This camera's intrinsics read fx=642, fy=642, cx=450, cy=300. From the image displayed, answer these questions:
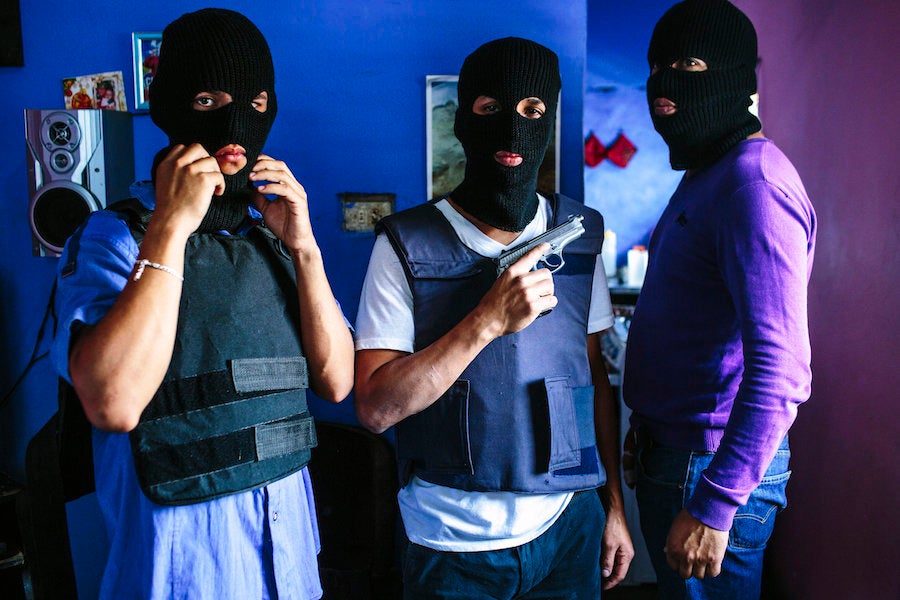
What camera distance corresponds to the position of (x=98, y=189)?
76.7 inches

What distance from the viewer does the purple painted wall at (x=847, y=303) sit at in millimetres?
1834

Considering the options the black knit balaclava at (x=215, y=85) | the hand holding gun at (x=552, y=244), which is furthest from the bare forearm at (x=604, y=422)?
the black knit balaclava at (x=215, y=85)

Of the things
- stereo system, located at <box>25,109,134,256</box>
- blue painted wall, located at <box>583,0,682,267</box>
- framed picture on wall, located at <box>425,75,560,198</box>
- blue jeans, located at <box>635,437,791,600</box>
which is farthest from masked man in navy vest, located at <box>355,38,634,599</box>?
blue painted wall, located at <box>583,0,682,267</box>

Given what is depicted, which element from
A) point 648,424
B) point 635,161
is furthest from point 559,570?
point 635,161

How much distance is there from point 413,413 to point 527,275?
1.25 ft

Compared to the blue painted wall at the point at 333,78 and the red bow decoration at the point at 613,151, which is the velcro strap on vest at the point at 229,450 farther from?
the red bow decoration at the point at 613,151

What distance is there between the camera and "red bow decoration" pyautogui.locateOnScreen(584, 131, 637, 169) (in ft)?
15.9

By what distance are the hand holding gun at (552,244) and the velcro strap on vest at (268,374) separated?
1.63ft

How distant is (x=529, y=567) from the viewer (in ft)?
4.50

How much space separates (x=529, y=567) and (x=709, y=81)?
3.95 ft

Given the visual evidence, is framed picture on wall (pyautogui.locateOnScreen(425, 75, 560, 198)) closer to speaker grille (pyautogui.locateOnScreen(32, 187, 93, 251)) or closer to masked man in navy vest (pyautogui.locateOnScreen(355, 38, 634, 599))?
masked man in navy vest (pyautogui.locateOnScreen(355, 38, 634, 599))

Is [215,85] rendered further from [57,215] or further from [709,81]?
[709,81]

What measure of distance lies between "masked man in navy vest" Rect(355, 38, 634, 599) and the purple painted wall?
0.89m

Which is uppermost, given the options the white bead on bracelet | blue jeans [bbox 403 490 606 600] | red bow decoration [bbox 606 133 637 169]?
red bow decoration [bbox 606 133 637 169]
